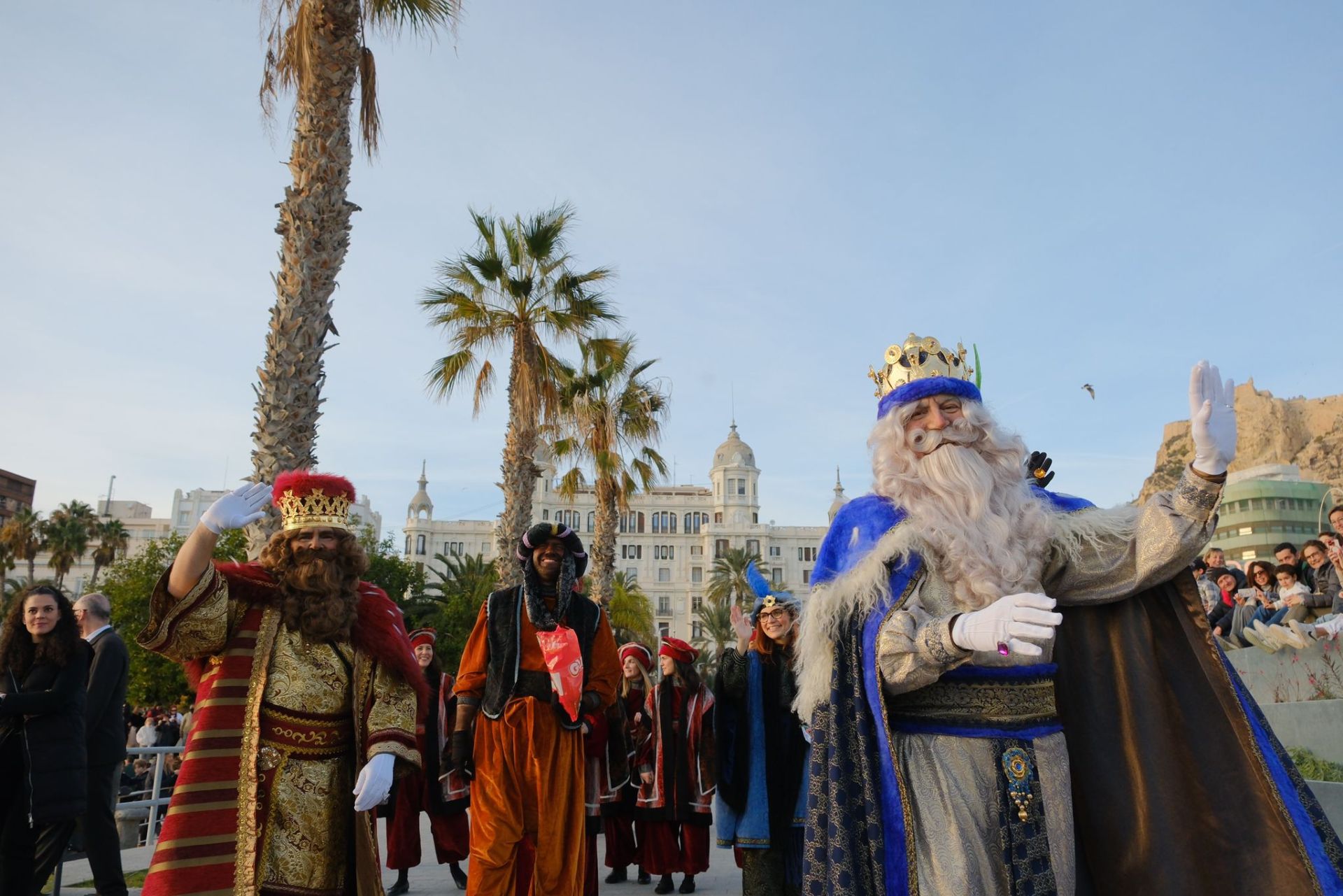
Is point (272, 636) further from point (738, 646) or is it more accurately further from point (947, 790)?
point (738, 646)

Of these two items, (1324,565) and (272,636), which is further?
(1324,565)

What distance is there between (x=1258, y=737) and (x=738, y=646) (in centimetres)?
457

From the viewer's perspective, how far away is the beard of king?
342 centimetres

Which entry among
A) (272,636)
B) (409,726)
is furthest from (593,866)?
(272,636)

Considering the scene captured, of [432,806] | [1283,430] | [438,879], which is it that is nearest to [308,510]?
[432,806]

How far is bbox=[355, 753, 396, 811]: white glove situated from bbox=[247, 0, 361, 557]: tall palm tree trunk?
13.3 ft

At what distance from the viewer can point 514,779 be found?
5695 mm

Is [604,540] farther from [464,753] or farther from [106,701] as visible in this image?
[464,753]

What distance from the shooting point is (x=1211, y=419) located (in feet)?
10.4

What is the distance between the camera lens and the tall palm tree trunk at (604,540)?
21.4 meters

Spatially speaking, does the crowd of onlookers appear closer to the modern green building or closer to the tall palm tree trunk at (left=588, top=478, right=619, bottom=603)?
the tall palm tree trunk at (left=588, top=478, right=619, bottom=603)

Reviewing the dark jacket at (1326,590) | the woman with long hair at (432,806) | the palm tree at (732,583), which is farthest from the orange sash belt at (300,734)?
the palm tree at (732,583)

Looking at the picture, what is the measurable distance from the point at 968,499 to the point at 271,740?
9.93ft

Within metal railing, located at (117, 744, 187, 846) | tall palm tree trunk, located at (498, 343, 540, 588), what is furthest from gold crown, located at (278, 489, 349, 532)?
tall palm tree trunk, located at (498, 343, 540, 588)
